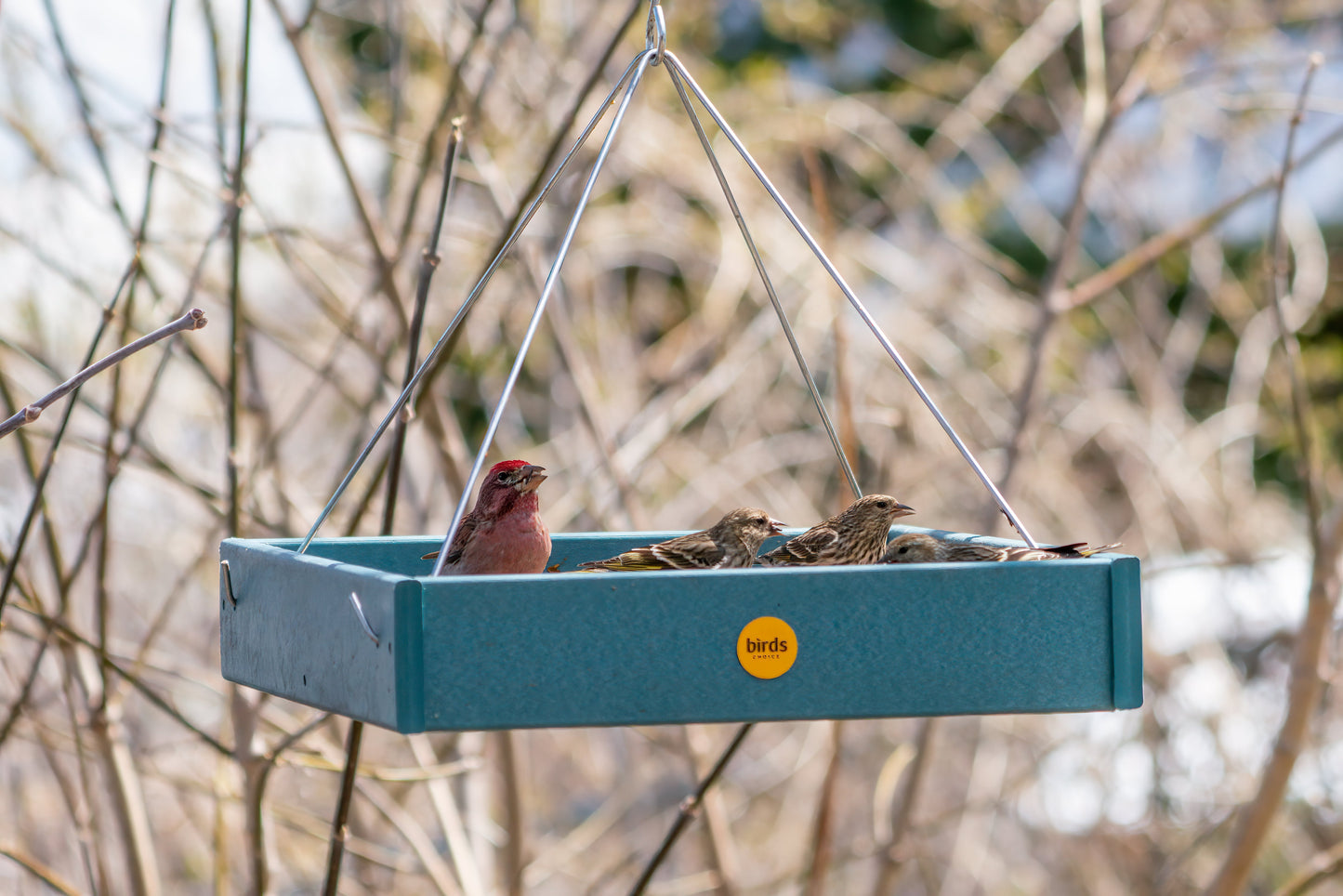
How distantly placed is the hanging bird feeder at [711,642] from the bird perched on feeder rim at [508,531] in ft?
1.48

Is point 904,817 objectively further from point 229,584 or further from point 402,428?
point 229,584

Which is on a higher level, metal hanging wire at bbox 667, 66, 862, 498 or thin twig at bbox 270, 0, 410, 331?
thin twig at bbox 270, 0, 410, 331

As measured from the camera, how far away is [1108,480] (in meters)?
9.68

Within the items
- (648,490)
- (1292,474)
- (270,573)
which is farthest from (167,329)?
(1292,474)

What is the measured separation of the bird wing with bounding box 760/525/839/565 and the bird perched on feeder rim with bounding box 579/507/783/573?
0.19 feet

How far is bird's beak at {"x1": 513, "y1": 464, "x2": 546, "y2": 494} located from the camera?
2.66 metres

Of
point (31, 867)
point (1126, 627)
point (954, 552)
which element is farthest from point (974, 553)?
point (31, 867)

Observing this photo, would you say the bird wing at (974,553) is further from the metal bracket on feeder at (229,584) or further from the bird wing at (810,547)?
the metal bracket on feeder at (229,584)

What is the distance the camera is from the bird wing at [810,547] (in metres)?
2.68

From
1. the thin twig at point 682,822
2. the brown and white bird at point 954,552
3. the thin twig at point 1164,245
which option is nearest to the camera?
the brown and white bird at point 954,552

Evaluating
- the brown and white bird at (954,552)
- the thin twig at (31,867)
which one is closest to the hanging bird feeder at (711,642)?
the brown and white bird at (954,552)

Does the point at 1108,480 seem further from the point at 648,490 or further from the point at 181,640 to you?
the point at 181,640

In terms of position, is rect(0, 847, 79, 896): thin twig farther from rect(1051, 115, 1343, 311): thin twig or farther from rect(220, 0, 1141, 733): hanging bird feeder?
rect(1051, 115, 1343, 311): thin twig

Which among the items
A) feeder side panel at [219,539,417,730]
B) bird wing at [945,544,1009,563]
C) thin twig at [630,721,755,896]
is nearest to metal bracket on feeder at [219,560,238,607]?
feeder side panel at [219,539,417,730]
